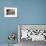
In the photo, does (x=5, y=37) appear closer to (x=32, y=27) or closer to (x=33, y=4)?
(x=32, y=27)

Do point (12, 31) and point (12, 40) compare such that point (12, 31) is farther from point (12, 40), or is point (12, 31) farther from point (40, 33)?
point (40, 33)

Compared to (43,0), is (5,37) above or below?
below

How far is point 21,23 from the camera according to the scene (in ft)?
12.9

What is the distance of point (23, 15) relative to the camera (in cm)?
391

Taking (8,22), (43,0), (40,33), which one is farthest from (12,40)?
(43,0)

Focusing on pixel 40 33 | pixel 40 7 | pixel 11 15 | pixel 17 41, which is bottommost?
pixel 17 41

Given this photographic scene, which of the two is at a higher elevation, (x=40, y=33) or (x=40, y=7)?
(x=40, y=7)

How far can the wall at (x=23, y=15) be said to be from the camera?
3.86 metres

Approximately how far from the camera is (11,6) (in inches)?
152

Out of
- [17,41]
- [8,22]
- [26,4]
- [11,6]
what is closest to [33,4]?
[26,4]

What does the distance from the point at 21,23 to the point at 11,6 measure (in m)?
0.58

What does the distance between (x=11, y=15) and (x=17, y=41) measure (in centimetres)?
78

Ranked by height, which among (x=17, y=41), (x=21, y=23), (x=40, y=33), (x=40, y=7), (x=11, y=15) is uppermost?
(x=40, y=7)

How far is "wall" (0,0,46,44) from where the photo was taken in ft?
12.7
